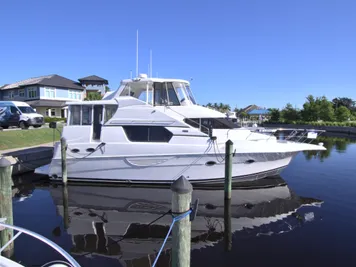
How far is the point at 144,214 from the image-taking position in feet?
26.4

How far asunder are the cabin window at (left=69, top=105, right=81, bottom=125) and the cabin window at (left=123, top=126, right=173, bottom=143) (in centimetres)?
226

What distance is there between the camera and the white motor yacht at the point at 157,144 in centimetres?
964

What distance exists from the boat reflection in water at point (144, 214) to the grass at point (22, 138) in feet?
23.2

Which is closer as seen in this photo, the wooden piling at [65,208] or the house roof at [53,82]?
the wooden piling at [65,208]

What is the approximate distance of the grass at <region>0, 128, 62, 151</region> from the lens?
1542 cm

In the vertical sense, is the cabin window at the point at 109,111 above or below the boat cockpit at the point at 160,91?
below

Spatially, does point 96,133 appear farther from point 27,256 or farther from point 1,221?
point 1,221

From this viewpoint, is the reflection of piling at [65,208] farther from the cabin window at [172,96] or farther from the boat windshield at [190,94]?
the boat windshield at [190,94]

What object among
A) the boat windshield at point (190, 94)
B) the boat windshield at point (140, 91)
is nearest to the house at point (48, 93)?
the boat windshield at point (140, 91)

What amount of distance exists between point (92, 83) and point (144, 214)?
40527 mm

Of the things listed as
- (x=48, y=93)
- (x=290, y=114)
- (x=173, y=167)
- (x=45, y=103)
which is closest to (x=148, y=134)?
(x=173, y=167)

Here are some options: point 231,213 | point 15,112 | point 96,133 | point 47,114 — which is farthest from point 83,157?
point 47,114

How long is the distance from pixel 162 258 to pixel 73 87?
39152mm

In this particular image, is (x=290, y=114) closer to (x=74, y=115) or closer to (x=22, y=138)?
(x=22, y=138)
